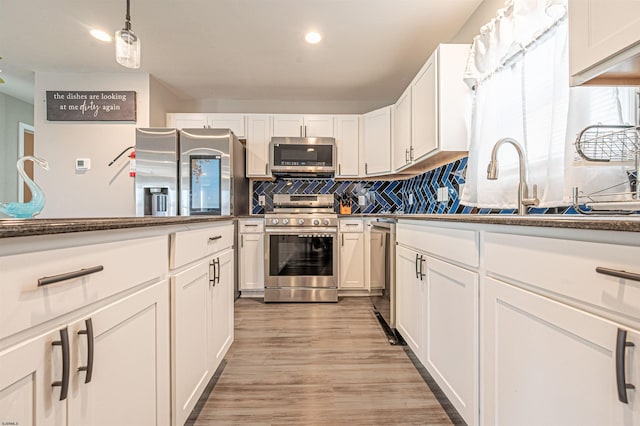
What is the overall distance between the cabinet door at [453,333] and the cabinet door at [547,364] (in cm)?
7

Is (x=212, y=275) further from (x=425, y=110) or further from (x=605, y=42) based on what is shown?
(x=425, y=110)

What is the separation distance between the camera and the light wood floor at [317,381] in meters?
1.28

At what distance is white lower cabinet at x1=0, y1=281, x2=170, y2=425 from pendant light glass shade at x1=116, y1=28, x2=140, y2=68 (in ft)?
4.05

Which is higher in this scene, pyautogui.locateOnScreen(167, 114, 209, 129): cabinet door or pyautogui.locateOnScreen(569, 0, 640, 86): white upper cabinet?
pyautogui.locateOnScreen(167, 114, 209, 129): cabinet door

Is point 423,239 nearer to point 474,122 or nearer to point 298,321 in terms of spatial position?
point 474,122

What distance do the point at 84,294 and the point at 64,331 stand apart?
86mm

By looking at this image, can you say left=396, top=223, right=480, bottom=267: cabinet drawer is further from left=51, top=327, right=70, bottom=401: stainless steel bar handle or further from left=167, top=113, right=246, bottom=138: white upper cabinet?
left=167, top=113, right=246, bottom=138: white upper cabinet

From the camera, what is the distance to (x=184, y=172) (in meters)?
2.91

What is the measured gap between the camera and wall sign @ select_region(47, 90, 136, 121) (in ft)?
10.2

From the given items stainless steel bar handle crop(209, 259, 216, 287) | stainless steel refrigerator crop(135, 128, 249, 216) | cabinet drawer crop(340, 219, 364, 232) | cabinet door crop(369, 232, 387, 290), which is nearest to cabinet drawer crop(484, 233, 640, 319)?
stainless steel bar handle crop(209, 259, 216, 287)

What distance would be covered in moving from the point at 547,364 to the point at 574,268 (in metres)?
0.27

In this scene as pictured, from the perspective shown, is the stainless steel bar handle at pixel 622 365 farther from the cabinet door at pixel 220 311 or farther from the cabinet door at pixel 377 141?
the cabinet door at pixel 377 141

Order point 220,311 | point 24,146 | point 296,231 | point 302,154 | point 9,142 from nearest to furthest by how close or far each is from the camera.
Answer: point 220,311
point 296,231
point 302,154
point 9,142
point 24,146

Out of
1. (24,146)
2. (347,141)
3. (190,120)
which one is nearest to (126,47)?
(190,120)
